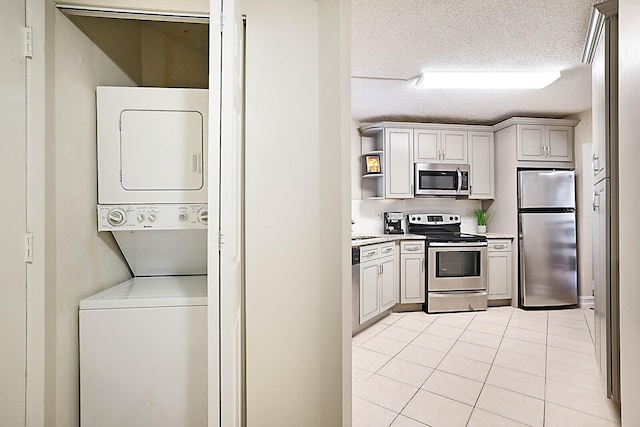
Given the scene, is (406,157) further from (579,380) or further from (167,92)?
(167,92)

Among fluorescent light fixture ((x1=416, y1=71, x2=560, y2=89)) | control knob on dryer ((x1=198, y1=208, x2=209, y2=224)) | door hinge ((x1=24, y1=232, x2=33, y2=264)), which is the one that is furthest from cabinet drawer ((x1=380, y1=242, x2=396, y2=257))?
door hinge ((x1=24, y1=232, x2=33, y2=264))

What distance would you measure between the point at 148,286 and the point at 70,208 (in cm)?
52

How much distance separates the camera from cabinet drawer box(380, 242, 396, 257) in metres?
3.85

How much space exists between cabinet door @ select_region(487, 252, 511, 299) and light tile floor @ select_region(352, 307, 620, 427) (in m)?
0.44

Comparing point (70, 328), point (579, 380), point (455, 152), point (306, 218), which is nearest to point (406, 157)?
point (455, 152)

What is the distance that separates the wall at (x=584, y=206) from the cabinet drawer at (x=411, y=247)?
2.04 metres

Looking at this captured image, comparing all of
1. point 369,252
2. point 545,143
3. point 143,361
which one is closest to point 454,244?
point 369,252

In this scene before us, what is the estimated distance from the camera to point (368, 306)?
140 inches

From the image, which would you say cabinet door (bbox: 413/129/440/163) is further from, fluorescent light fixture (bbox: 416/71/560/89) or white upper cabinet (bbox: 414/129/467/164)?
fluorescent light fixture (bbox: 416/71/560/89)

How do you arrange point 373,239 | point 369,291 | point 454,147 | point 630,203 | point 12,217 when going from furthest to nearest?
point 454,147 → point 373,239 → point 369,291 → point 12,217 → point 630,203

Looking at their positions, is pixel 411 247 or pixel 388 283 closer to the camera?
pixel 388 283

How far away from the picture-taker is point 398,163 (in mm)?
4418

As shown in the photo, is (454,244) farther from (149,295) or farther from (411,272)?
(149,295)

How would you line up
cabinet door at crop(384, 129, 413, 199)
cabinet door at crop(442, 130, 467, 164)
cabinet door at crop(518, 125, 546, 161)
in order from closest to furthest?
cabinet door at crop(518, 125, 546, 161) → cabinet door at crop(384, 129, 413, 199) → cabinet door at crop(442, 130, 467, 164)
